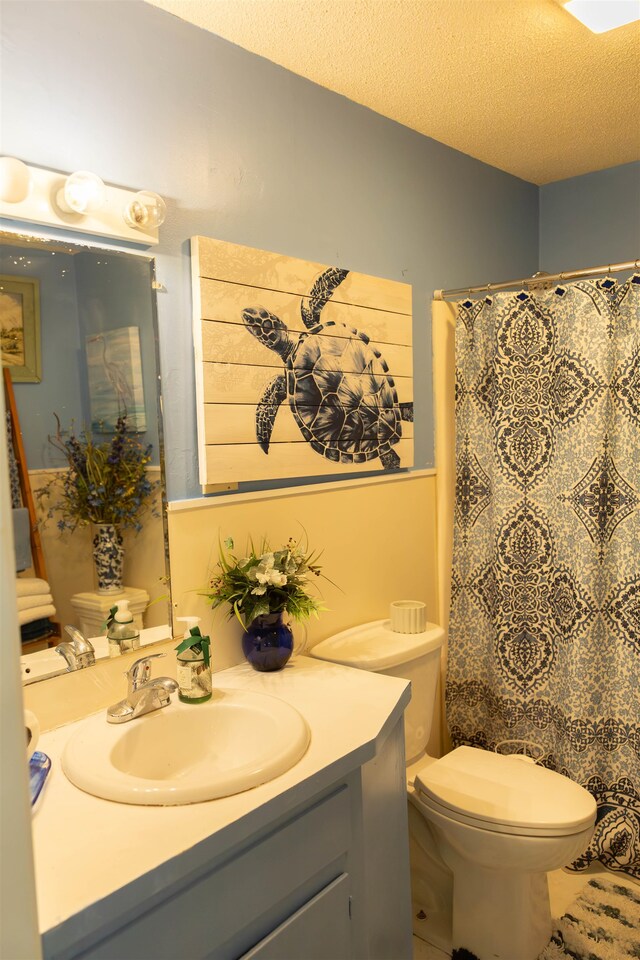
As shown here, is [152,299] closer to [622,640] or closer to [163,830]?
[163,830]

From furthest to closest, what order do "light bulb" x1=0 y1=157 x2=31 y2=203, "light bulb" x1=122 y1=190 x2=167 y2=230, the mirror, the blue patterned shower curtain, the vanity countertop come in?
the blue patterned shower curtain, "light bulb" x1=122 y1=190 x2=167 y2=230, the mirror, "light bulb" x1=0 y1=157 x2=31 y2=203, the vanity countertop

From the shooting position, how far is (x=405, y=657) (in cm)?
208

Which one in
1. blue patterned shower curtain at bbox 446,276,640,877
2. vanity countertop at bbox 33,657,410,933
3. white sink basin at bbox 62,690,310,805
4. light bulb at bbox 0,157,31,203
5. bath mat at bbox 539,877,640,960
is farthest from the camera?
blue patterned shower curtain at bbox 446,276,640,877

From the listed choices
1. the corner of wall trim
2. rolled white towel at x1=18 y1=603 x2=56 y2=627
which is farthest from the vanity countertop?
the corner of wall trim

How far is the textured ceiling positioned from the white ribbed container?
154 centimetres

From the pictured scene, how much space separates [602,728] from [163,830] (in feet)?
5.83

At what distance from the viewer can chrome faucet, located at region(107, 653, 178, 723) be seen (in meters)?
1.49

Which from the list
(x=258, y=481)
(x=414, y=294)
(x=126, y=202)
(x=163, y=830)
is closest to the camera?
(x=163, y=830)

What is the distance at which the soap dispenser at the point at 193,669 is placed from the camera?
157 cm

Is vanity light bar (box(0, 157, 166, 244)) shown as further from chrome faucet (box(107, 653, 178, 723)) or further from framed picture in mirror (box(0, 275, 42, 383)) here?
chrome faucet (box(107, 653, 178, 723))

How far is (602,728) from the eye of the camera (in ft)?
7.89

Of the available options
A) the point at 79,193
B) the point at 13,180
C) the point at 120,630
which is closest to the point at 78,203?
the point at 79,193

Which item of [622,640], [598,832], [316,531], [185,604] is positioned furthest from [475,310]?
[598,832]

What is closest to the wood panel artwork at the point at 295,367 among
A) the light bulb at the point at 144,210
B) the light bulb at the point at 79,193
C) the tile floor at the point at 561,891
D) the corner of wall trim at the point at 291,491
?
the corner of wall trim at the point at 291,491
